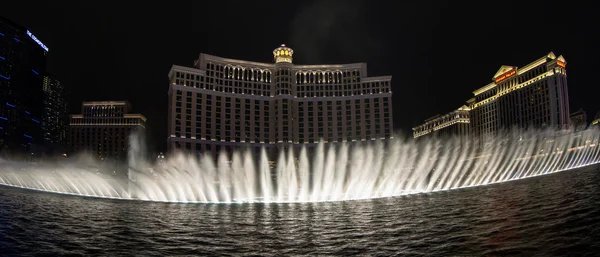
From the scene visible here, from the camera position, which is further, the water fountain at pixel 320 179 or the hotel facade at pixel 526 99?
the hotel facade at pixel 526 99

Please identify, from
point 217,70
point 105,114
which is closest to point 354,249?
point 217,70

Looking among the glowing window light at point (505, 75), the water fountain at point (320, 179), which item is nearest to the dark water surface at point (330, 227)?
the water fountain at point (320, 179)

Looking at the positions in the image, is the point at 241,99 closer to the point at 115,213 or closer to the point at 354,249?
the point at 115,213

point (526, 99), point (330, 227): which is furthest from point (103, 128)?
point (330, 227)

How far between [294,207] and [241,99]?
107982 mm

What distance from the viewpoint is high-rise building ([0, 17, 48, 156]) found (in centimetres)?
13538

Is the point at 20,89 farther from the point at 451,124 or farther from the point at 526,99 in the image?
the point at 526,99

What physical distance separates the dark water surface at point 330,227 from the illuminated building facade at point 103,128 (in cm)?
16191

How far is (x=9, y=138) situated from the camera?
5231 inches

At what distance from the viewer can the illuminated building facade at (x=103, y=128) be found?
182 meters

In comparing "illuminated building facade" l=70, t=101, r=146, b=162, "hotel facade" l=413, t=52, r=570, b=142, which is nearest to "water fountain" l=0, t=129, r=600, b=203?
"hotel facade" l=413, t=52, r=570, b=142

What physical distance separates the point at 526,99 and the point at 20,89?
150237mm

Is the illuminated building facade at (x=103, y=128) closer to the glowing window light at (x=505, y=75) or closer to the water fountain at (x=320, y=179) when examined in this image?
the water fountain at (x=320, y=179)

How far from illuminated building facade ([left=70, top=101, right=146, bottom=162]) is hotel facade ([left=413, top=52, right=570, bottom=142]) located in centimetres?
13204
